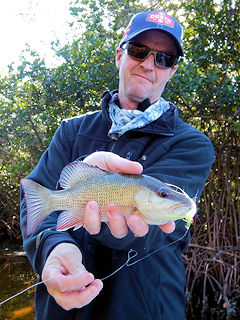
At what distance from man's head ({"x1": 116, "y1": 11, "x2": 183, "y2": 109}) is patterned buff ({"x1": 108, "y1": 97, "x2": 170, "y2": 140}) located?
0.54ft

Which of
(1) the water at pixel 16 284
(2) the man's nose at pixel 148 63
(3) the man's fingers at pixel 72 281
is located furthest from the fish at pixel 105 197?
(1) the water at pixel 16 284

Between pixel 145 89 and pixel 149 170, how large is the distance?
0.92m

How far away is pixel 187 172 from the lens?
6.58 ft

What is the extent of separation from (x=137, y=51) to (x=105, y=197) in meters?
1.44

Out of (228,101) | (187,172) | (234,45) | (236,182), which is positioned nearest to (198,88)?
(228,101)

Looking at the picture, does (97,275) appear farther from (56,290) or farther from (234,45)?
(234,45)

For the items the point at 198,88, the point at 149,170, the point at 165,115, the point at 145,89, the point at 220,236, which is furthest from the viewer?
the point at 220,236

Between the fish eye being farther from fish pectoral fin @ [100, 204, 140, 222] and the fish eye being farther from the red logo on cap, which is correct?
the red logo on cap

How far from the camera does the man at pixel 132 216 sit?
1706 millimetres

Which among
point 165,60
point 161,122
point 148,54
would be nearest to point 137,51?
point 148,54

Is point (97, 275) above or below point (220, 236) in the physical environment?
above

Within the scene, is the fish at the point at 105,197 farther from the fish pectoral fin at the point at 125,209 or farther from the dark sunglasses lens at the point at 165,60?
the dark sunglasses lens at the point at 165,60

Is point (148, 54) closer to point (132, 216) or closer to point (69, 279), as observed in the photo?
point (132, 216)

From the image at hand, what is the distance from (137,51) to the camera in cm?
262
